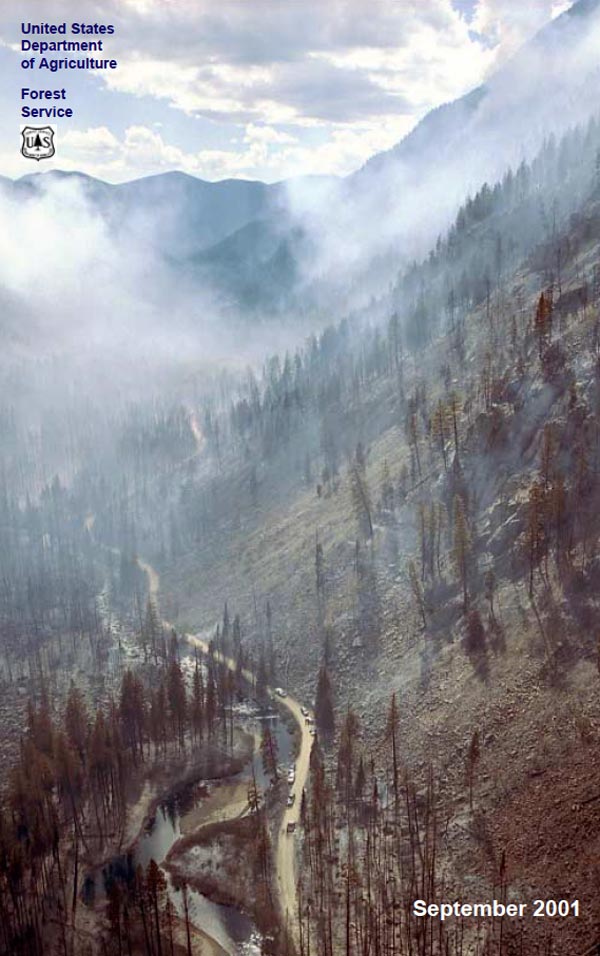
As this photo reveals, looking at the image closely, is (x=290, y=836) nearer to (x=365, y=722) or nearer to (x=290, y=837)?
(x=290, y=837)

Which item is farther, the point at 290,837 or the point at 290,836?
the point at 290,836

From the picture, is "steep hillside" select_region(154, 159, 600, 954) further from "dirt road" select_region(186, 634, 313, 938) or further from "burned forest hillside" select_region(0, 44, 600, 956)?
"dirt road" select_region(186, 634, 313, 938)

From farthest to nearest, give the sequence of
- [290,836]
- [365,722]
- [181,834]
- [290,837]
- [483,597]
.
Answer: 1. [483,597]
2. [365,722]
3. [181,834]
4. [290,836]
5. [290,837]

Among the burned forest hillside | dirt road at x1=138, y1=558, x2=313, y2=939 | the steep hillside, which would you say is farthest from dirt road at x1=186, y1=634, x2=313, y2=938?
the steep hillside

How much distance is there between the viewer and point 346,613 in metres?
150

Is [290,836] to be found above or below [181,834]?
above

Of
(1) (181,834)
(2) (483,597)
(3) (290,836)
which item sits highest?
(2) (483,597)

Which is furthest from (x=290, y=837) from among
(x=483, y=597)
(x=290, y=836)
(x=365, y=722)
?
(x=483, y=597)

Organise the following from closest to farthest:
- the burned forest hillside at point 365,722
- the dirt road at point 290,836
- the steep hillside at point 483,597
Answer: the burned forest hillside at point 365,722 → the steep hillside at point 483,597 → the dirt road at point 290,836

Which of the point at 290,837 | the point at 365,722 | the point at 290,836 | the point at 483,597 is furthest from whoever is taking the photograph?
the point at 483,597

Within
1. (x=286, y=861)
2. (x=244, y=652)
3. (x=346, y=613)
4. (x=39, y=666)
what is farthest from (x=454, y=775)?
(x=39, y=666)

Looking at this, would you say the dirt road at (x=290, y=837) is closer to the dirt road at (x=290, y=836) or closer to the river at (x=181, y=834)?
the dirt road at (x=290, y=836)

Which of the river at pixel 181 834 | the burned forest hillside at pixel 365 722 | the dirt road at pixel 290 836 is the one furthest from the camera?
the dirt road at pixel 290 836

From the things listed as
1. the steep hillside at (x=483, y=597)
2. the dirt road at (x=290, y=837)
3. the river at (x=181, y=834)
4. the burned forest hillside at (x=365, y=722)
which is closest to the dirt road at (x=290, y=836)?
the dirt road at (x=290, y=837)
